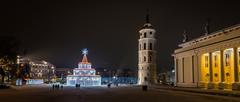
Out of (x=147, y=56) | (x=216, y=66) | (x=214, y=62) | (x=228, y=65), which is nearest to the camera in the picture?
(x=228, y=65)

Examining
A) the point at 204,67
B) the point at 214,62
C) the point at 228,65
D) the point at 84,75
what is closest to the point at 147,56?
the point at 84,75

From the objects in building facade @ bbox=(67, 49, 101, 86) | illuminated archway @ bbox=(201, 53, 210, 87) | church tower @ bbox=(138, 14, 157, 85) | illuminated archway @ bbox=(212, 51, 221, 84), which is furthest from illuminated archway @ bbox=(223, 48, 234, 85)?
building facade @ bbox=(67, 49, 101, 86)

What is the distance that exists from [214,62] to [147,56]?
48.2 metres

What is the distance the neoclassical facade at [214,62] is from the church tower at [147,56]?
3111 centimetres

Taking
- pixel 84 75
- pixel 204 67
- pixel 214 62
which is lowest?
pixel 84 75

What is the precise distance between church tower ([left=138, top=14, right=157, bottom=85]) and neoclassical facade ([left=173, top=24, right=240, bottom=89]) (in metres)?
31.1

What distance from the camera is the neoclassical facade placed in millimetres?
52000

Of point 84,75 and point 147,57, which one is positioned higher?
point 147,57

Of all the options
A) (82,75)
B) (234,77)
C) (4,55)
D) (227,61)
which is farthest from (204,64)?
(82,75)

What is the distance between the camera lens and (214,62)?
61719 mm

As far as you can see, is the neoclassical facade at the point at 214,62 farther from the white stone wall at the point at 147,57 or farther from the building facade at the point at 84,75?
the building facade at the point at 84,75

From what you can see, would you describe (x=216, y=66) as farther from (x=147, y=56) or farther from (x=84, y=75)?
(x=84, y=75)

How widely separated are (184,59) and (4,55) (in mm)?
39634

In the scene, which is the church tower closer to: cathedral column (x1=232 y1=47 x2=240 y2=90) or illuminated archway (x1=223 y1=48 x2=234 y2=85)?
illuminated archway (x1=223 y1=48 x2=234 y2=85)
